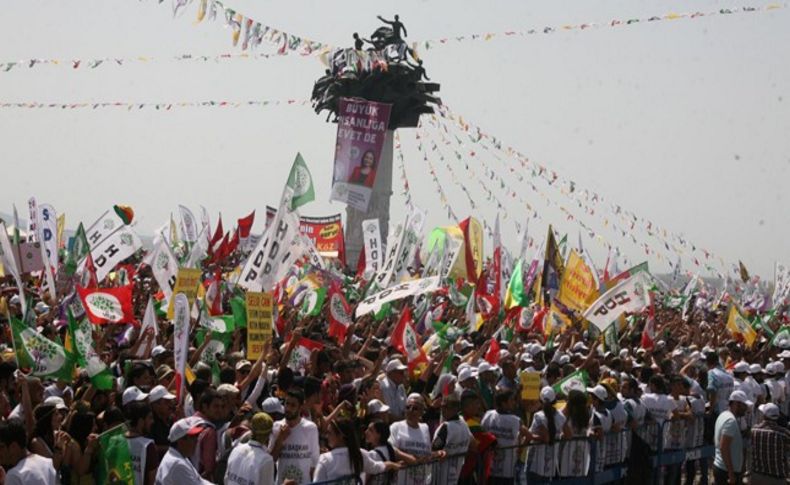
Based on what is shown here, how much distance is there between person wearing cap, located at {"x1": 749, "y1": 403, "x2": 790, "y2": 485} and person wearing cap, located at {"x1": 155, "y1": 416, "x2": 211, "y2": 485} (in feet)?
19.5

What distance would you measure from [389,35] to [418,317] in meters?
25.8

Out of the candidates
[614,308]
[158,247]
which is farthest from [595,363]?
[158,247]

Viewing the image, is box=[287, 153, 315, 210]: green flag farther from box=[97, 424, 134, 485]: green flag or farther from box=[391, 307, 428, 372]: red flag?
box=[97, 424, 134, 485]: green flag

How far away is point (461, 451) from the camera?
9.04m

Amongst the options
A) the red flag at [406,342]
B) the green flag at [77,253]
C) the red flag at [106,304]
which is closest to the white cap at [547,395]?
the red flag at [406,342]

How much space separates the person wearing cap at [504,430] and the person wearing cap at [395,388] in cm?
74

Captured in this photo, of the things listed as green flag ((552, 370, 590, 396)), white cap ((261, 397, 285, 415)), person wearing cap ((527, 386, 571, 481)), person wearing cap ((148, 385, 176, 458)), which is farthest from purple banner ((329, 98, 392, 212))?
person wearing cap ((148, 385, 176, 458))

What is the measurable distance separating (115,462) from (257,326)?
13.9 feet

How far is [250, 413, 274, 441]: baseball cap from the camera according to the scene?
6793 mm

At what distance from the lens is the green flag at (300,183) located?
44.9ft

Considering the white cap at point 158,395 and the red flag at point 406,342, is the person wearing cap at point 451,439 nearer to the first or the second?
the white cap at point 158,395

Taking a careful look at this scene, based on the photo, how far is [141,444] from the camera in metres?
6.95

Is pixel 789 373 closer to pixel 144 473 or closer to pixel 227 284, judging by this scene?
pixel 227 284

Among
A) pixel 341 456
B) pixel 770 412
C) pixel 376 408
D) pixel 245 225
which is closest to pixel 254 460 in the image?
pixel 341 456
